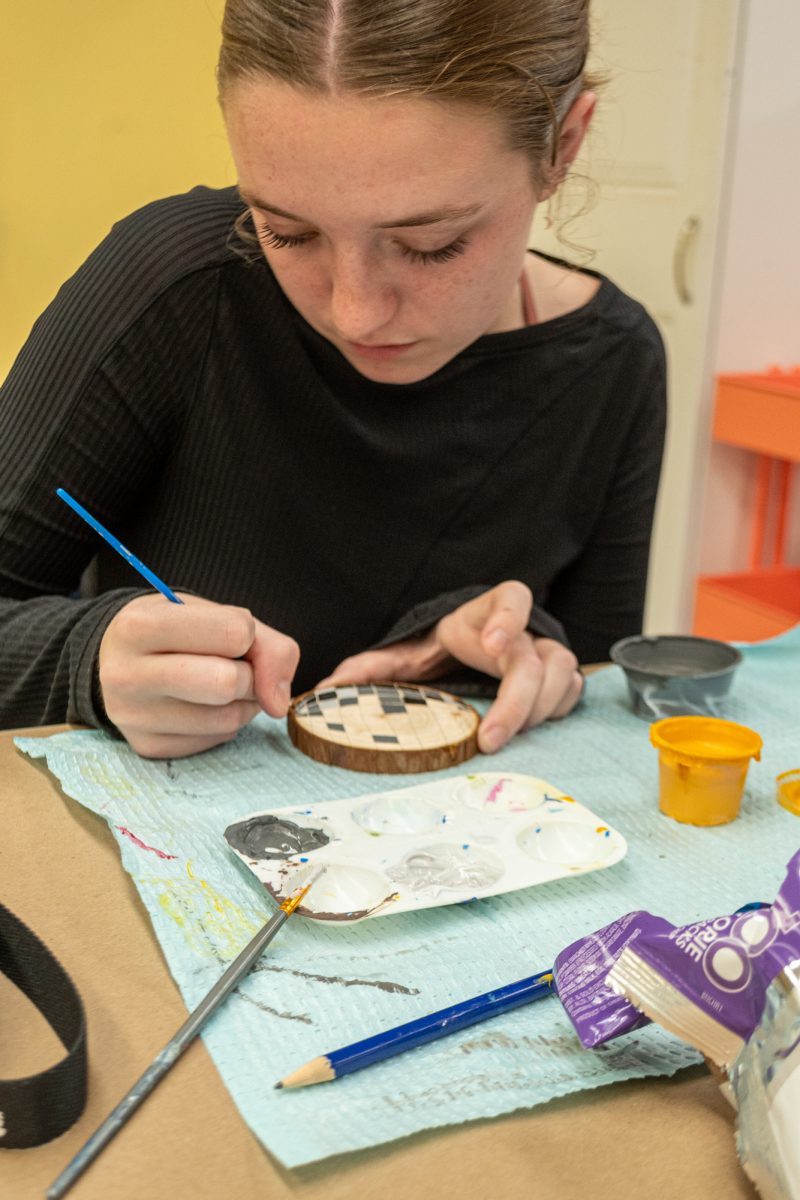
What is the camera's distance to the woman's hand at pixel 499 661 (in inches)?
36.7

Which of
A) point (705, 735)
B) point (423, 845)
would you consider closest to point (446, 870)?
point (423, 845)

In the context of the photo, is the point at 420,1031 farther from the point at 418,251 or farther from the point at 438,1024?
the point at 418,251

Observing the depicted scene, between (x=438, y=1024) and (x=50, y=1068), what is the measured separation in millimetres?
181

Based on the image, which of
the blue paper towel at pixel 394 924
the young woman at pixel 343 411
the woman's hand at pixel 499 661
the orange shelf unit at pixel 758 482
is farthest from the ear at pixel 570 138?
the orange shelf unit at pixel 758 482

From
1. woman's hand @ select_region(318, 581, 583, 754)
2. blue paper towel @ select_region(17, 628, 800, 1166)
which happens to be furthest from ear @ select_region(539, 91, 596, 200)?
blue paper towel @ select_region(17, 628, 800, 1166)

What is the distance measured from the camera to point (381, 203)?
0.78 meters

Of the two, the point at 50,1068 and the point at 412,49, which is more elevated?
the point at 412,49

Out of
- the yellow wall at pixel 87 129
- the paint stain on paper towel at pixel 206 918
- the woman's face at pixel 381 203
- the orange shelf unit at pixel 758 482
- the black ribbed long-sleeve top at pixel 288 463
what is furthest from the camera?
the orange shelf unit at pixel 758 482

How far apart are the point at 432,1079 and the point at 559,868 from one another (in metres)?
0.20

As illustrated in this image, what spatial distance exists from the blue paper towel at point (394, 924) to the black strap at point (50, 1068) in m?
0.06

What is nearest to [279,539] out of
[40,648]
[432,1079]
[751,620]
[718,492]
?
[40,648]

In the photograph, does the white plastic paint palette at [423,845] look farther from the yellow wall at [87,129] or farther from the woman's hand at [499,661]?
the yellow wall at [87,129]

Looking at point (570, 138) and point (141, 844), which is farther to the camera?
point (570, 138)

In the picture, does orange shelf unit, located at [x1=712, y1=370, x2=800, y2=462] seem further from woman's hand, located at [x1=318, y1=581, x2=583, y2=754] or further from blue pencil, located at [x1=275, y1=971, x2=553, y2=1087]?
blue pencil, located at [x1=275, y1=971, x2=553, y2=1087]
